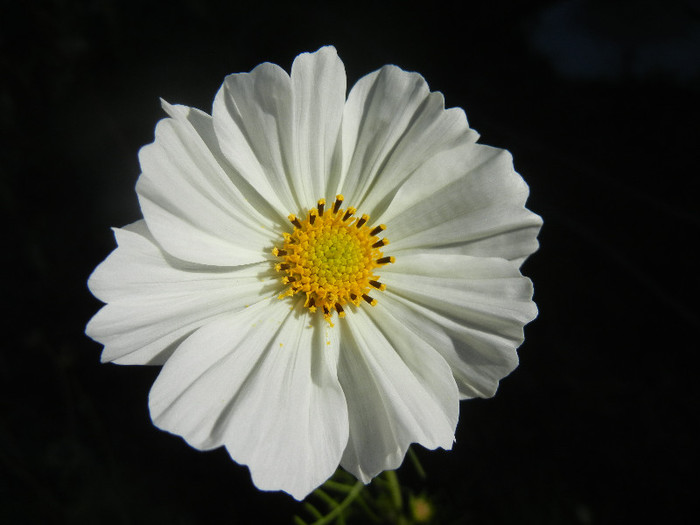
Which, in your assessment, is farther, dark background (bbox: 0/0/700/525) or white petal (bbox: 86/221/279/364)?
dark background (bbox: 0/0/700/525)

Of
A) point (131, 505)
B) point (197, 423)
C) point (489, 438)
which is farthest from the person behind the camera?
point (489, 438)

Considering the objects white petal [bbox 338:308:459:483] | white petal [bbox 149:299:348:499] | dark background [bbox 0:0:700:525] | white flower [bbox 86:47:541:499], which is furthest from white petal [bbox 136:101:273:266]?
Result: dark background [bbox 0:0:700:525]

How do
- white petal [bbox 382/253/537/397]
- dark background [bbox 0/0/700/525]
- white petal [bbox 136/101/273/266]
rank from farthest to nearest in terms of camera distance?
dark background [bbox 0/0/700/525] < white petal [bbox 382/253/537/397] < white petal [bbox 136/101/273/266]

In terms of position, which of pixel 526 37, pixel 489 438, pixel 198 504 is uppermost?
pixel 526 37

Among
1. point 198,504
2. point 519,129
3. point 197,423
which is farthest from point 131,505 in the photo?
point 519,129

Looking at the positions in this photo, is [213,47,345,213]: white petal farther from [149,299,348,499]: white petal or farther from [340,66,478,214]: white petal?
[149,299,348,499]: white petal

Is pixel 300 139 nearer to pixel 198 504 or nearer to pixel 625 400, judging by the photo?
pixel 198 504

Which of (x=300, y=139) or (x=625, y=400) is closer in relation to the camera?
(x=300, y=139)

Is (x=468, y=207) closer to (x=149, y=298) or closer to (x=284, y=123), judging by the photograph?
(x=284, y=123)
